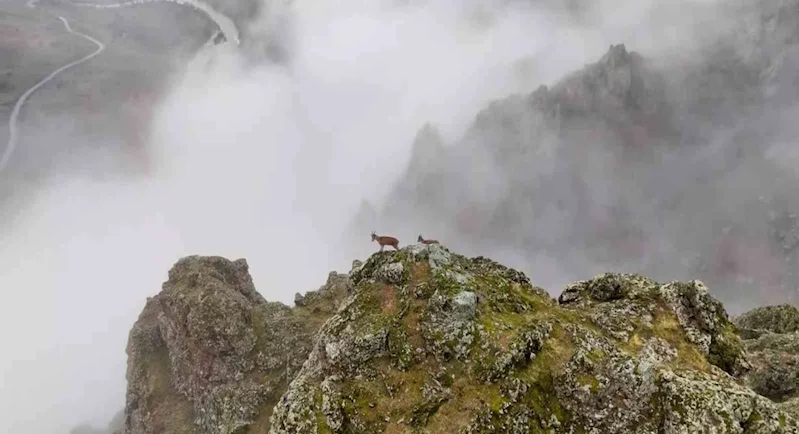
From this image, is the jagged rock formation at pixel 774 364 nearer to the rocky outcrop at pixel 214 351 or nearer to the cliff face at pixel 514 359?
the cliff face at pixel 514 359

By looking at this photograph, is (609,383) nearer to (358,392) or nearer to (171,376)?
(358,392)

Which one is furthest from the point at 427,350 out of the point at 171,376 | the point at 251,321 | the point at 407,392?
the point at 171,376

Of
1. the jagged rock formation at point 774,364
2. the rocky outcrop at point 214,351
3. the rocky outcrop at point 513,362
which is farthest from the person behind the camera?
the rocky outcrop at point 214,351

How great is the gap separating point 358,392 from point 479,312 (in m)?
6.02

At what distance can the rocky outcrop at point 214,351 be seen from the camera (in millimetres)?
41500

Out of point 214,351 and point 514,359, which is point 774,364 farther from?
point 214,351

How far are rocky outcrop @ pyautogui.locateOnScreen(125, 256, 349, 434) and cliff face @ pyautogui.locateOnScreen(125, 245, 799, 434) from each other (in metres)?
18.5

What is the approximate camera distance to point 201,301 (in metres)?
46.8

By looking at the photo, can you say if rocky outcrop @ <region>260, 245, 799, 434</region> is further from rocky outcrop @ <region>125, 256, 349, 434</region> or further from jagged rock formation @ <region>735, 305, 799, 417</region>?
rocky outcrop @ <region>125, 256, 349, 434</region>

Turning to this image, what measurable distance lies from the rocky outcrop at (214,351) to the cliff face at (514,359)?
60.7ft

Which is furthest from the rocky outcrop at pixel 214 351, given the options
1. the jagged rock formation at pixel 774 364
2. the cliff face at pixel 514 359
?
the jagged rock formation at pixel 774 364

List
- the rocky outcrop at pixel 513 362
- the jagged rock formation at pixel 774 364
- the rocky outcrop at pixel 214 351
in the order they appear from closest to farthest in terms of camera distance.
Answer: the rocky outcrop at pixel 513 362, the jagged rock formation at pixel 774 364, the rocky outcrop at pixel 214 351

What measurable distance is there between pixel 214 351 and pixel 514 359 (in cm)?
3403

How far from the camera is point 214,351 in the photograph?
44844 mm
